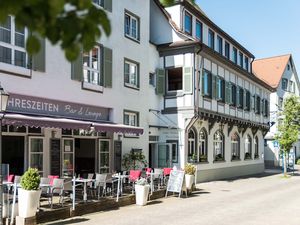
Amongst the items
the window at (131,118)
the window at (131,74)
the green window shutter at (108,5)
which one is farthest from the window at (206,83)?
the green window shutter at (108,5)

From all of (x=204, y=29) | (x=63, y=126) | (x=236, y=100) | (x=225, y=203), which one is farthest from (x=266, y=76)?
(x=63, y=126)

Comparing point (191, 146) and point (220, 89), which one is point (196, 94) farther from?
point (220, 89)

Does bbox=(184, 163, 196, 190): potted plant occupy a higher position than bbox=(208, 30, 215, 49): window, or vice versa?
bbox=(208, 30, 215, 49): window

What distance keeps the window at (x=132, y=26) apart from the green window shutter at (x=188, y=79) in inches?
139

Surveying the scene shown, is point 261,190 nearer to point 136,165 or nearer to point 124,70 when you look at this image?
point 136,165

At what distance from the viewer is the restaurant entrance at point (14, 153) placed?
14.6 m

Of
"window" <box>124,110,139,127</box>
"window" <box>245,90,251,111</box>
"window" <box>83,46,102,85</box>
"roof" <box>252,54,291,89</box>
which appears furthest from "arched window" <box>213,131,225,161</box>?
"roof" <box>252,54,291,89</box>

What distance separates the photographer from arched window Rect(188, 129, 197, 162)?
24.0 meters

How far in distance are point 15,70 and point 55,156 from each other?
3.72 meters

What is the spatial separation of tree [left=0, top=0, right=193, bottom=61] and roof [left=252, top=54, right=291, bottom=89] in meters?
47.1

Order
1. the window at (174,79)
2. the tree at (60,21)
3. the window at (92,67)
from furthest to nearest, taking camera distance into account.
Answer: the window at (174,79) → the window at (92,67) → the tree at (60,21)

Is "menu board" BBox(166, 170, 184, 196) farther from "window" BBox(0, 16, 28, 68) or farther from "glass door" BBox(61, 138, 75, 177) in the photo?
"window" BBox(0, 16, 28, 68)

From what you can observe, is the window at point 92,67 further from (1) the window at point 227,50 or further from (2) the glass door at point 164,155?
(1) the window at point 227,50

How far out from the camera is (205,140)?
86.2 ft
